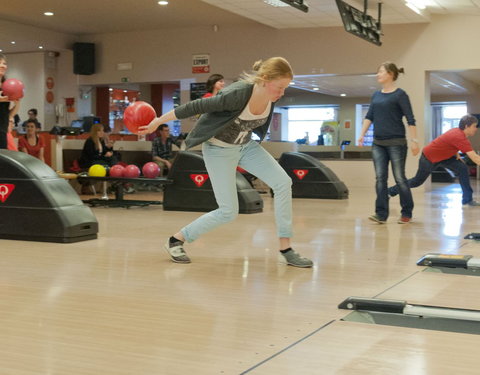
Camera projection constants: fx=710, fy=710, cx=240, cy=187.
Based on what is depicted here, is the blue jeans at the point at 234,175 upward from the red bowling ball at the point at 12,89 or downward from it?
downward

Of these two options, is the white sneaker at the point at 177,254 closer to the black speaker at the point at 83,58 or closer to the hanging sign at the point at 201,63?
the hanging sign at the point at 201,63

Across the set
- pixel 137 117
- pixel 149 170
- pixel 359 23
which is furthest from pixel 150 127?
pixel 359 23

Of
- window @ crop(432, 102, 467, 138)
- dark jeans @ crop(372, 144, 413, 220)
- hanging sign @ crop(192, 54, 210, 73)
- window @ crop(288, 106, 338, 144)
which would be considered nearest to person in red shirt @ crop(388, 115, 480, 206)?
dark jeans @ crop(372, 144, 413, 220)

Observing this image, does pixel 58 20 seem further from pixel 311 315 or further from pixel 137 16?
pixel 311 315

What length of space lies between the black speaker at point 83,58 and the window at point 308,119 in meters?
9.31

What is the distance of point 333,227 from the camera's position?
6.52 metres

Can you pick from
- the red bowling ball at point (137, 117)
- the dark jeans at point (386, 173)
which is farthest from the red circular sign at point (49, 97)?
the red bowling ball at point (137, 117)

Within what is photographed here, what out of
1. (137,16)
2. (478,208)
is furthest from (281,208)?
(137,16)

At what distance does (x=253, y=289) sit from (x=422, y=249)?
1937 mm

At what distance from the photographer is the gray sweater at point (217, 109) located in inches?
156

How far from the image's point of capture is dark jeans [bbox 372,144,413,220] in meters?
6.52

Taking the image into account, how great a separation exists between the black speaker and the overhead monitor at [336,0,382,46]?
692cm

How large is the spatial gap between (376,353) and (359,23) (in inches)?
364

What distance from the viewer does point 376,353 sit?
249cm
